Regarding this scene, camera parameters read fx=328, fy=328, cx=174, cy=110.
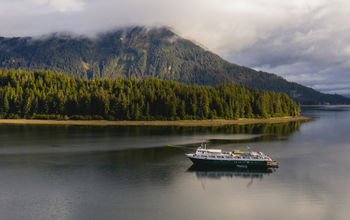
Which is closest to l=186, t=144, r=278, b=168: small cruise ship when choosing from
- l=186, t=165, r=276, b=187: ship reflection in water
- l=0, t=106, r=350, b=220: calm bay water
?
l=186, t=165, r=276, b=187: ship reflection in water

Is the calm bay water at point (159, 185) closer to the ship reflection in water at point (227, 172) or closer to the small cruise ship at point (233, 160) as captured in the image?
the ship reflection in water at point (227, 172)

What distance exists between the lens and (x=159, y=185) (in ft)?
210

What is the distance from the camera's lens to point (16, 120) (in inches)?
7854

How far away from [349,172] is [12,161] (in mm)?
84316

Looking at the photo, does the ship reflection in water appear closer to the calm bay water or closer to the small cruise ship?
the calm bay water

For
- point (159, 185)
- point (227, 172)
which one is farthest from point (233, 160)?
point (159, 185)

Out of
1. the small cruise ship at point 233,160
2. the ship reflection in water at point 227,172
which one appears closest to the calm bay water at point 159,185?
the ship reflection in water at point 227,172

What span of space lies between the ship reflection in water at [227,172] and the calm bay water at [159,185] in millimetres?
231

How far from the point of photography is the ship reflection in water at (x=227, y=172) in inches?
2916

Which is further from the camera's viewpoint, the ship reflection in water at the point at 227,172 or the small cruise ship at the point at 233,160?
the small cruise ship at the point at 233,160

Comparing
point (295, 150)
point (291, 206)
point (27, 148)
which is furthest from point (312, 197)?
point (27, 148)

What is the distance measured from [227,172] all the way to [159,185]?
21114 millimetres

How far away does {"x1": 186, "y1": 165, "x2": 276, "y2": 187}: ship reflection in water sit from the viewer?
74.1 metres

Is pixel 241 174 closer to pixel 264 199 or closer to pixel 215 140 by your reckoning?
pixel 264 199
